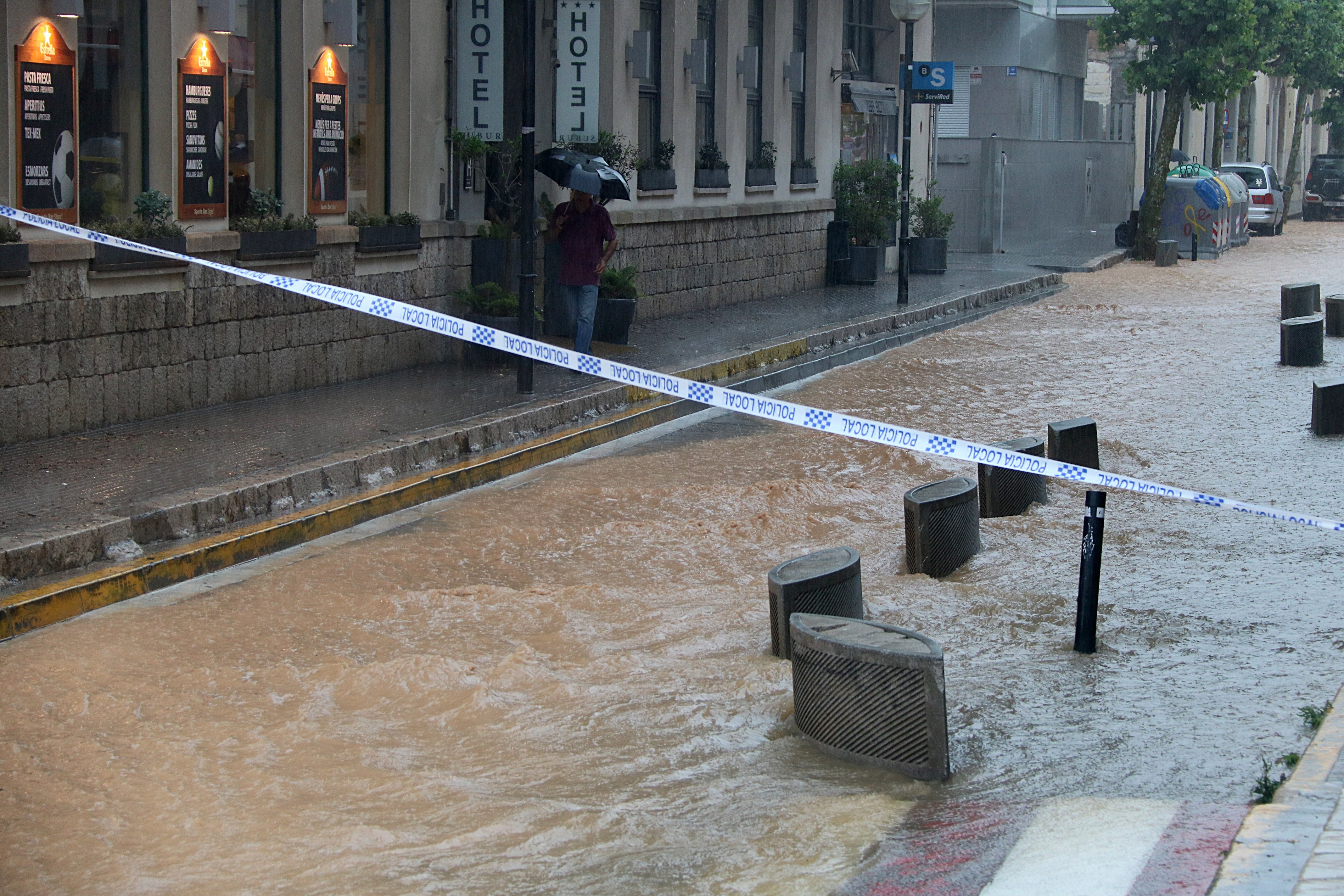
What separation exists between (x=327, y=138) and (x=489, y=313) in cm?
215

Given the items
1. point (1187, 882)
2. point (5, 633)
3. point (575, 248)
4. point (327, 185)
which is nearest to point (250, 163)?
point (327, 185)

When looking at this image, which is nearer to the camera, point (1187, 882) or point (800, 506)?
point (1187, 882)

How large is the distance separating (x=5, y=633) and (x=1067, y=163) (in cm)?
3796

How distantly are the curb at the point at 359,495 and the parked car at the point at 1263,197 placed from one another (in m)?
29.2

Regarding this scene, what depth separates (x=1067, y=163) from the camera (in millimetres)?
41562

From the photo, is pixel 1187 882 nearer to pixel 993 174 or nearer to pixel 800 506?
pixel 800 506

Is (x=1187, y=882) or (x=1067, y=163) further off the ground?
(x=1067, y=163)

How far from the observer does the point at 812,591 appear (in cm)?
659

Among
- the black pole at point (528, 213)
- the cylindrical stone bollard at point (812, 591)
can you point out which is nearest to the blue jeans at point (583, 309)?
the black pole at point (528, 213)

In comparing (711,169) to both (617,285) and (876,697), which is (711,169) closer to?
(617,285)

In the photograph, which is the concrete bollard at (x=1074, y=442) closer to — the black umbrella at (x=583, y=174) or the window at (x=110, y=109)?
the black umbrella at (x=583, y=174)

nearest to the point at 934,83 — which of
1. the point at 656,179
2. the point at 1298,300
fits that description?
the point at 656,179

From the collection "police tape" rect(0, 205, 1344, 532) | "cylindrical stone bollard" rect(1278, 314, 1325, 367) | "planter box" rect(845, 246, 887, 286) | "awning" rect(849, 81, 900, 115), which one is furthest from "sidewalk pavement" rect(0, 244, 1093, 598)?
"awning" rect(849, 81, 900, 115)

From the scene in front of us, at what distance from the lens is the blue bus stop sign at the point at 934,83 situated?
2236 centimetres
